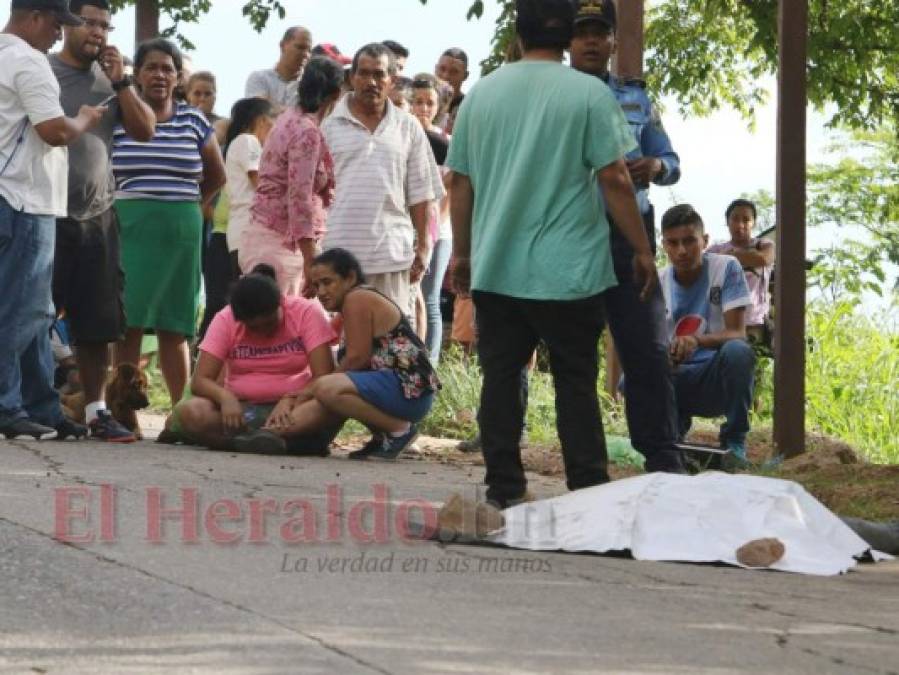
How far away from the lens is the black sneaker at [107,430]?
10.4 meters

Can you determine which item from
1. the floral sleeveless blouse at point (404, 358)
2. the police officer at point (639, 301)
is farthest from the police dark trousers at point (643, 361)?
the floral sleeveless blouse at point (404, 358)

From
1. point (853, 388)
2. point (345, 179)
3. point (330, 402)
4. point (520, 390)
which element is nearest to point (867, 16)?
point (853, 388)

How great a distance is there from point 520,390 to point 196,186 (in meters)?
4.08

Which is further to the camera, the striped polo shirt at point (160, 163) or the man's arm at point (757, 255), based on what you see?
the man's arm at point (757, 255)

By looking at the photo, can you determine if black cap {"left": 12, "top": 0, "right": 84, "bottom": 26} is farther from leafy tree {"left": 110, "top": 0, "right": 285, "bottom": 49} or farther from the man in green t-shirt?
leafy tree {"left": 110, "top": 0, "right": 285, "bottom": 49}

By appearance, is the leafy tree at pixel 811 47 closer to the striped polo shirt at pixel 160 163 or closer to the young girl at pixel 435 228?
the young girl at pixel 435 228

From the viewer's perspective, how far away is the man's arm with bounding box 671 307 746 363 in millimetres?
10289

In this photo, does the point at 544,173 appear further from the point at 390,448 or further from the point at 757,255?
the point at 757,255

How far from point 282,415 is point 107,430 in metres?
0.91

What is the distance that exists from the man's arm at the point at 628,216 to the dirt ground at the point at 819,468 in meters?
1.41

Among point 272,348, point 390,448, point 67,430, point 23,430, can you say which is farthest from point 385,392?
point 23,430

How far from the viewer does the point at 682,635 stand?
5.20 meters

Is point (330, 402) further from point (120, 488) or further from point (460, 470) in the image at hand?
point (120, 488)

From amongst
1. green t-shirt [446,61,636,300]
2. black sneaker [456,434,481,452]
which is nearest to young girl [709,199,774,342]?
black sneaker [456,434,481,452]
